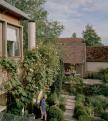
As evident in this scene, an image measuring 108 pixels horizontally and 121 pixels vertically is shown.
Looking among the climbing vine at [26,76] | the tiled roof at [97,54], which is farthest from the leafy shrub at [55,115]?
the tiled roof at [97,54]

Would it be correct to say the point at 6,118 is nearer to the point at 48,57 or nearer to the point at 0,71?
the point at 0,71

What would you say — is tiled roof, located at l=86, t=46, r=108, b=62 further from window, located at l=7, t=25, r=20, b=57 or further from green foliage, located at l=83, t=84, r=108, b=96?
window, located at l=7, t=25, r=20, b=57

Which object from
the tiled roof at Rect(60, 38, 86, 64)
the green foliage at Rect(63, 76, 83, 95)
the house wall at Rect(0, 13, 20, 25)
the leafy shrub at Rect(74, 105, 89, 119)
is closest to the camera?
the house wall at Rect(0, 13, 20, 25)

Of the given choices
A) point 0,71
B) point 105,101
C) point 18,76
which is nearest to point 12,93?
point 18,76

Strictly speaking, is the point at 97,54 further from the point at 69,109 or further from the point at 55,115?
the point at 55,115

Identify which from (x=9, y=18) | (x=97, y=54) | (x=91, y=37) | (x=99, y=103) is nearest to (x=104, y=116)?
(x=99, y=103)

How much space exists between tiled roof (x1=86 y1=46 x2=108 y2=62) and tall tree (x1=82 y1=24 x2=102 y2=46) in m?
28.1

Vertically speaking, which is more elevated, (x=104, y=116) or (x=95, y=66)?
(x=95, y=66)

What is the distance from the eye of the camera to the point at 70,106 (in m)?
27.0

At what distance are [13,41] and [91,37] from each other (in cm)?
7133

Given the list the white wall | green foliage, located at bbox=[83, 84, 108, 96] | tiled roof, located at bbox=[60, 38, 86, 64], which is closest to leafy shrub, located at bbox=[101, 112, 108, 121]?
green foliage, located at bbox=[83, 84, 108, 96]

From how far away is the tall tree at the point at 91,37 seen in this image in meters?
86.7

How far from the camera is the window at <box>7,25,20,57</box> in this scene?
54.3ft

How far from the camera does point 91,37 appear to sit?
87.3m
